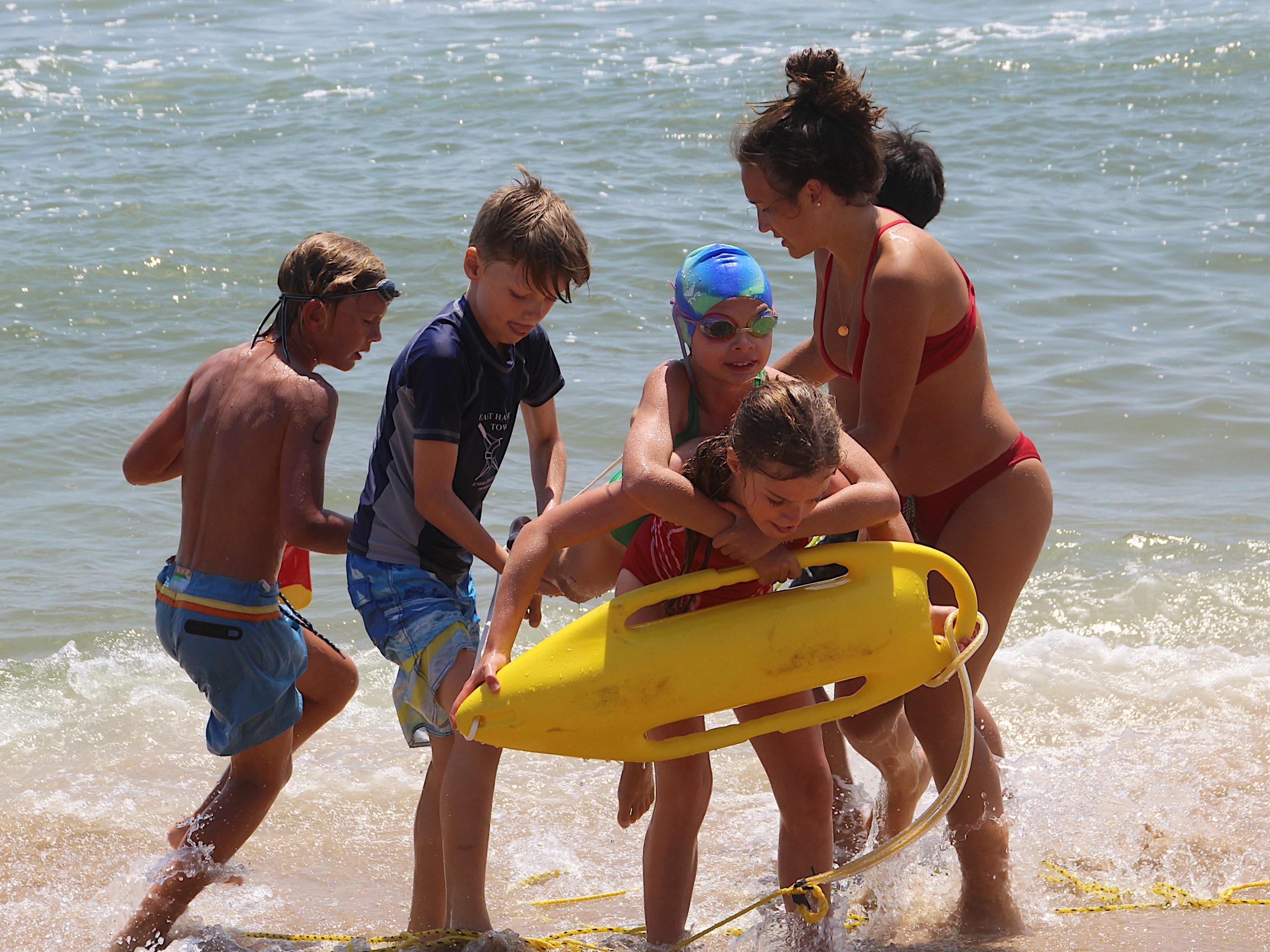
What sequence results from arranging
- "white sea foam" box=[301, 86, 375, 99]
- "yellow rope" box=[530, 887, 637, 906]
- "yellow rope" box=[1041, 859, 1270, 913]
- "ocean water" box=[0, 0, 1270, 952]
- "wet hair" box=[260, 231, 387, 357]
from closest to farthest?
"wet hair" box=[260, 231, 387, 357], "yellow rope" box=[1041, 859, 1270, 913], "yellow rope" box=[530, 887, 637, 906], "ocean water" box=[0, 0, 1270, 952], "white sea foam" box=[301, 86, 375, 99]

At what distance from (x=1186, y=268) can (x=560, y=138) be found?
20.8ft

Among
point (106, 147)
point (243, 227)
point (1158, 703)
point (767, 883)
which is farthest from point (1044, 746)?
point (106, 147)

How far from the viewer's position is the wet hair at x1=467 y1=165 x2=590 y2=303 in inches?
121

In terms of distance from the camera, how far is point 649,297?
383 inches

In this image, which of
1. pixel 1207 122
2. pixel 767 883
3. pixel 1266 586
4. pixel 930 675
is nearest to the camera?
pixel 930 675

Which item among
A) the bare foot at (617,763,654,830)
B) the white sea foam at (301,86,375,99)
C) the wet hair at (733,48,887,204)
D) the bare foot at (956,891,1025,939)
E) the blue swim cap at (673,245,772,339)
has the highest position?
the white sea foam at (301,86,375,99)

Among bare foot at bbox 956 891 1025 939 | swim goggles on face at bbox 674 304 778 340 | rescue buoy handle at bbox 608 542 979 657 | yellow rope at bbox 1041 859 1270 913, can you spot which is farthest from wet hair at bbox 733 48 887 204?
yellow rope at bbox 1041 859 1270 913

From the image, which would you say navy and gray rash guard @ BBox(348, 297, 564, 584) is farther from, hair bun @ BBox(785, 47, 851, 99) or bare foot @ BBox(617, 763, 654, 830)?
hair bun @ BBox(785, 47, 851, 99)

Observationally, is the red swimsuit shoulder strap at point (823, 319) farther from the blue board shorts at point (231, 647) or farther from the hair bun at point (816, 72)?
the blue board shorts at point (231, 647)

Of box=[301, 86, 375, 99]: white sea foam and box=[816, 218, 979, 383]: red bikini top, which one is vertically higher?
box=[301, 86, 375, 99]: white sea foam

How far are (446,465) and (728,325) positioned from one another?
73 centimetres

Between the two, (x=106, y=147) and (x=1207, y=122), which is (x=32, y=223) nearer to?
(x=106, y=147)

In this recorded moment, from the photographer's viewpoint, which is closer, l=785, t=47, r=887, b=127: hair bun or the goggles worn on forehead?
l=785, t=47, r=887, b=127: hair bun

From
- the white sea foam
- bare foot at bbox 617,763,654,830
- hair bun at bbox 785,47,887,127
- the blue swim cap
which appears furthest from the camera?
the white sea foam
